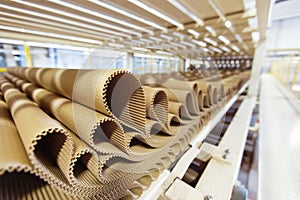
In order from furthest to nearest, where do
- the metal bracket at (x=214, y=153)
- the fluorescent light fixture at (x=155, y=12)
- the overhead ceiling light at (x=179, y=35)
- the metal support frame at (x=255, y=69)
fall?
the metal support frame at (x=255, y=69) < the overhead ceiling light at (x=179, y=35) < the fluorescent light fixture at (x=155, y=12) < the metal bracket at (x=214, y=153)

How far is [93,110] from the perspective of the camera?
0.39 meters

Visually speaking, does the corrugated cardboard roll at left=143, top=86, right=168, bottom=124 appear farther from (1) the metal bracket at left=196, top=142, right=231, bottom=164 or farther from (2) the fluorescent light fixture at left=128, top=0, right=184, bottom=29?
(2) the fluorescent light fixture at left=128, top=0, right=184, bottom=29

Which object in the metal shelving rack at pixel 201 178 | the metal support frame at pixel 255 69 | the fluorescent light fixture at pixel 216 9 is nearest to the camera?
the metal shelving rack at pixel 201 178

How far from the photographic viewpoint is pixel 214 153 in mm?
781

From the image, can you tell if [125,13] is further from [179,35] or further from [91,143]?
[91,143]

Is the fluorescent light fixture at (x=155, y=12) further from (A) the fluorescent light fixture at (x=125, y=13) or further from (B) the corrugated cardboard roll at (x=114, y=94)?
(B) the corrugated cardboard roll at (x=114, y=94)

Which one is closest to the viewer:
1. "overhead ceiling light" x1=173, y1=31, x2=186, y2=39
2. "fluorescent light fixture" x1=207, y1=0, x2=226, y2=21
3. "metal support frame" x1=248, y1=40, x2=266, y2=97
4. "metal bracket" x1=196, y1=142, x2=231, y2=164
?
"metal bracket" x1=196, y1=142, x2=231, y2=164

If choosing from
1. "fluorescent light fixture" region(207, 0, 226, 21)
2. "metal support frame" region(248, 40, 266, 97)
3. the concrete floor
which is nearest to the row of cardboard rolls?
the concrete floor

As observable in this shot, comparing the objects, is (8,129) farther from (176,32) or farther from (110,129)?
(176,32)

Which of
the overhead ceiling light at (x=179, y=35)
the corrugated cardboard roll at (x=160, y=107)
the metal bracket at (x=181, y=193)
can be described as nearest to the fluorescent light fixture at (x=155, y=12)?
the overhead ceiling light at (x=179, y=35)

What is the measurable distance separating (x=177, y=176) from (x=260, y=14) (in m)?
1.14

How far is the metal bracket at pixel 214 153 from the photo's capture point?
28.9 inches

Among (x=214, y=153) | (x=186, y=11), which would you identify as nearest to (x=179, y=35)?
(x=186, y=11)

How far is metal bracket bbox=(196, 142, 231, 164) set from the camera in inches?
28.9
